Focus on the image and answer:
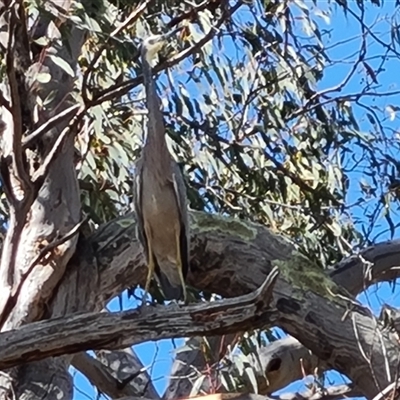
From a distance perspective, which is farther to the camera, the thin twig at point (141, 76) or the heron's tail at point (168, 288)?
the heron's tail at point (168, 288)

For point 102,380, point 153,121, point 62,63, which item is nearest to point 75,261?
point 153,121

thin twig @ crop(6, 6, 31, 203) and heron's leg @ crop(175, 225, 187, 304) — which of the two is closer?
thin twig @ crop(6, 6, 31, 203)

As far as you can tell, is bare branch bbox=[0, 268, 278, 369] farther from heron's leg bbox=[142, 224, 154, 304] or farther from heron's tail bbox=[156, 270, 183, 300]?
heron's tail bbox=[156, 270, 183, 300]

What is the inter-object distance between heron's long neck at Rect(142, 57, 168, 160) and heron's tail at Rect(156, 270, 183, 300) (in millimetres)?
354

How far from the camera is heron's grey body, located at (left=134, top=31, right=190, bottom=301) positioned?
9.72 feet

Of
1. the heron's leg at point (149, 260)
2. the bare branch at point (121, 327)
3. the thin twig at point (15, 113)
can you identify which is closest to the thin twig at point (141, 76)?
the thin twig at point (15, 113)

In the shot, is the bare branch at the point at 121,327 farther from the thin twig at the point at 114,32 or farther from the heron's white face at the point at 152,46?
the heron's white face at the point at 152,46

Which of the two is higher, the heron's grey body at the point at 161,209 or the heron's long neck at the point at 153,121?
the heron's long neck at the point at 153,121

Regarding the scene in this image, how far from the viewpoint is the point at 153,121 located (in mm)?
2961

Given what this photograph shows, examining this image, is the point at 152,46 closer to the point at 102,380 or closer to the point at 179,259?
the point at 179,259

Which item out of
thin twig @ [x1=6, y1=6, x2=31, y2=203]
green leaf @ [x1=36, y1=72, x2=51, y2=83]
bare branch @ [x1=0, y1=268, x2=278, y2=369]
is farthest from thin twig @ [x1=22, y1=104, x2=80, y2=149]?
bare branch @ [x1=0, y1=268, x2=278, y2=369]

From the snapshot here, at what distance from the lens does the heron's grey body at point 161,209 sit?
2.96m

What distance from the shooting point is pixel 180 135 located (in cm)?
368

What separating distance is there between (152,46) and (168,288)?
0.72m
